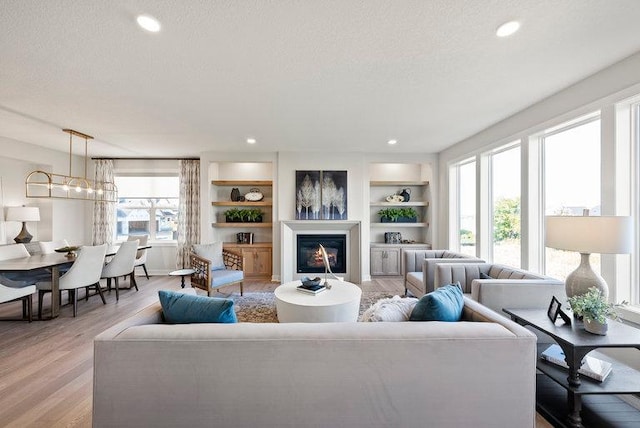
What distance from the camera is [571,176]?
2.85m

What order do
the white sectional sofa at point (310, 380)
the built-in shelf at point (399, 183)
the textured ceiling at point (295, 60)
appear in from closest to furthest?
1. the white sectional sofa at point (310, 380)
2. the textured ceiling at point (295, 60)
3. the built-in shelf at point (399, 183)

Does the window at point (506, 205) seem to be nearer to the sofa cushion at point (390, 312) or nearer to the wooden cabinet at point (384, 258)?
the wooden cabinet at point (384, 258)

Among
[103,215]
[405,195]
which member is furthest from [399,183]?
[103,215]

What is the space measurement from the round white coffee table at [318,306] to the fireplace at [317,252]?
2.43m

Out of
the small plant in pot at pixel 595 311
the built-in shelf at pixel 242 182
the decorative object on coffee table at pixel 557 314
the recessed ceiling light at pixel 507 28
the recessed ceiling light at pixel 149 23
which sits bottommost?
the decorative object on coffee table at pixel 557 314

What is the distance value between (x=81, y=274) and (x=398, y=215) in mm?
5440

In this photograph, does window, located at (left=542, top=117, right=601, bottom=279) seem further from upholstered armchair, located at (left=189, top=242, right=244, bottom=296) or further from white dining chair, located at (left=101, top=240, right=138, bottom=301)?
white dining chair, located at (left=101, top=240, right=138, bottom=301)

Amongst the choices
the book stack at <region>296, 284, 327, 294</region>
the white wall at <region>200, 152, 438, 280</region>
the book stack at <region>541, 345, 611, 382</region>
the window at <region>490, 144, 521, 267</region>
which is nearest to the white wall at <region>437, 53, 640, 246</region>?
the window at <region>490, 144, 521, 267</region>

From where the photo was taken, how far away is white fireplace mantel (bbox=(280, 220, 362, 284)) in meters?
5.29

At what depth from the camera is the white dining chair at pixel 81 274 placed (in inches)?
138

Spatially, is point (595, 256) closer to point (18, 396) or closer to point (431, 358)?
point (431, 358)

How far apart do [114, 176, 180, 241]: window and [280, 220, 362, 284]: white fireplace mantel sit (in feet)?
8.98

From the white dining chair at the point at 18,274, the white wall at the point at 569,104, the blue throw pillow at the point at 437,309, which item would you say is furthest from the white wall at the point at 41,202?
the white wall at the point at 569,104

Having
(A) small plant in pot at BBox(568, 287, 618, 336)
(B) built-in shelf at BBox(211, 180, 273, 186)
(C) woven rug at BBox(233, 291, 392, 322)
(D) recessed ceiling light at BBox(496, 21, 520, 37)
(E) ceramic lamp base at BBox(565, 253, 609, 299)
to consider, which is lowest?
(C) woven rug at BBox(233, 291, 392, 322)
